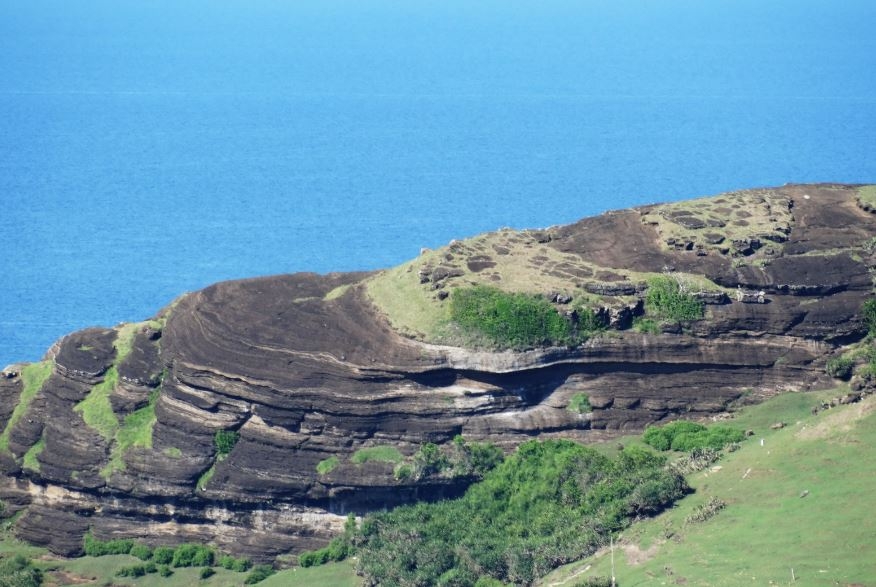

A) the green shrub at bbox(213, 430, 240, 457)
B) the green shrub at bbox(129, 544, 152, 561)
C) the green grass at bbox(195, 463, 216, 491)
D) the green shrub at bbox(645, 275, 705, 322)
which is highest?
the green shrub at bbox(645, 275, 705, 322)

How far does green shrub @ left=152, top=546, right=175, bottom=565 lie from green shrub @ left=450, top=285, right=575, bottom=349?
14.3m

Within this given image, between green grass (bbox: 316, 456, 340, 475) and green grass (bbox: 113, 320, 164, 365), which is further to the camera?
green grass (bbox: 113, 320, 164, 365)

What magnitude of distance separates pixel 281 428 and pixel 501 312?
959cm

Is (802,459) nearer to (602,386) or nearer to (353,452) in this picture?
(602,386)

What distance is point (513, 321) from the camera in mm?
88688

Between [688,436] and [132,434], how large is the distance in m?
22.0

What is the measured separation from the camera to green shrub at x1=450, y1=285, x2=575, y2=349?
8838cm

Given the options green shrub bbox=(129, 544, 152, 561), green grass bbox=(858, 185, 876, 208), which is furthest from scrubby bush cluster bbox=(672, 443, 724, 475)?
green shrub bbox=(129, 544, 152, 561)

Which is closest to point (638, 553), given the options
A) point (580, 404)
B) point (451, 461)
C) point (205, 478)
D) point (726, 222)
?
point (451, 461)

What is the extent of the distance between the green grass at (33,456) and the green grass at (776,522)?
79.2 ft

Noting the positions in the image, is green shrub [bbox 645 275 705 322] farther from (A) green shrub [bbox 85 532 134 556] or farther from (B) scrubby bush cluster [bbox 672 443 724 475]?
(A) green shrub [bbox 85 532 134 556]

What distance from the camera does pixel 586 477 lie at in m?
85.1

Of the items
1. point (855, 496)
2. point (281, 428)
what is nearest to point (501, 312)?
point (281, 428)

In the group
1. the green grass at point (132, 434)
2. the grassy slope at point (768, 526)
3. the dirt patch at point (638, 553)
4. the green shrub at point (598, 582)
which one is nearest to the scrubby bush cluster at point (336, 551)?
the grassy slope at point (768, 526)
